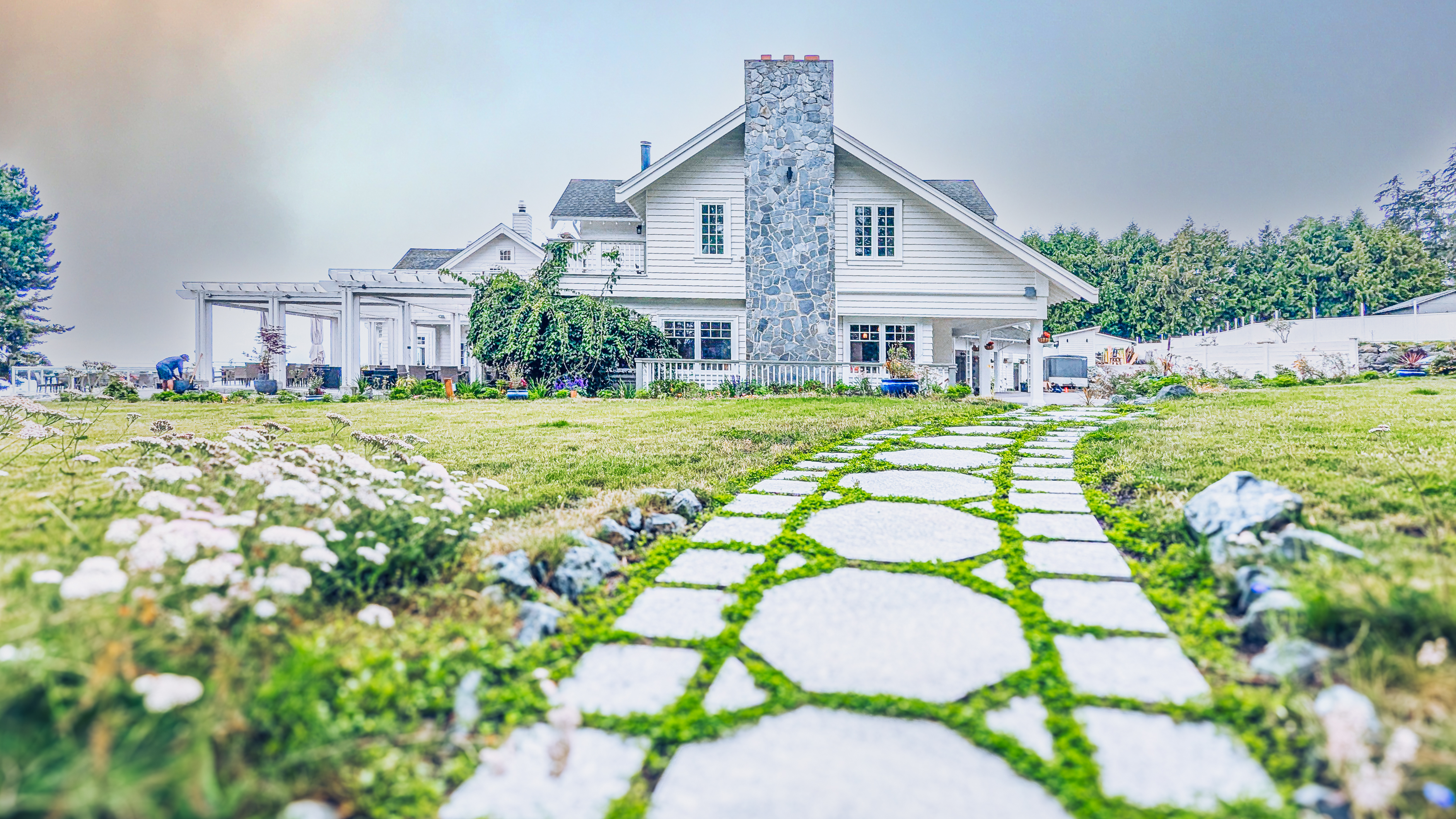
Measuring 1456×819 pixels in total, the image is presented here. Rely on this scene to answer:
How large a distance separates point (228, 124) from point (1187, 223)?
47672mm

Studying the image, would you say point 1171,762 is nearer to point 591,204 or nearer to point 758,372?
point 758,372

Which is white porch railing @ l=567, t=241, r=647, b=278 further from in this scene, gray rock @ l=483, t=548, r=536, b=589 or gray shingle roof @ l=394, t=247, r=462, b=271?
gray rock @ l=483, t=548, r=536, b=589

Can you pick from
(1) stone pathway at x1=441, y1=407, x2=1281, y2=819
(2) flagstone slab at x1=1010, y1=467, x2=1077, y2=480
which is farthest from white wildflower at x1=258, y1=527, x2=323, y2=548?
(2) flagstone slab at x1=1010, y1=467, x2=1077, y2=480

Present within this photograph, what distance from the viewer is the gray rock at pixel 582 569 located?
7.66ft

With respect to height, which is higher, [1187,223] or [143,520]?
[1187,223]

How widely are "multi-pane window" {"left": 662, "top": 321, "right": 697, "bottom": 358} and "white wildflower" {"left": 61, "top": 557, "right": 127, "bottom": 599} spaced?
13891 millimetres

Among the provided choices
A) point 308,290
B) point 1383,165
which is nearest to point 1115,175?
point 1383,165

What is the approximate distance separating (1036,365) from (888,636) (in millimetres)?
13620

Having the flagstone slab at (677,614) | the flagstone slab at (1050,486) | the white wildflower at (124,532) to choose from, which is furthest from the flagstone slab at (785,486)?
the white wildflower at (124,532)

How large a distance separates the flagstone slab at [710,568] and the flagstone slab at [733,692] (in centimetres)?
61

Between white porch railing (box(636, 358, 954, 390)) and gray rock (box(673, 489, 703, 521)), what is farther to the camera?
white porch railing (box(636, 358, 954, 390))

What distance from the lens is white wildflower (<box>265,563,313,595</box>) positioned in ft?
5.17

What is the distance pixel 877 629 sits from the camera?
1.97 metres

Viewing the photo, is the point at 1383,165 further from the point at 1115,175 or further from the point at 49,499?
the point at 49,499
